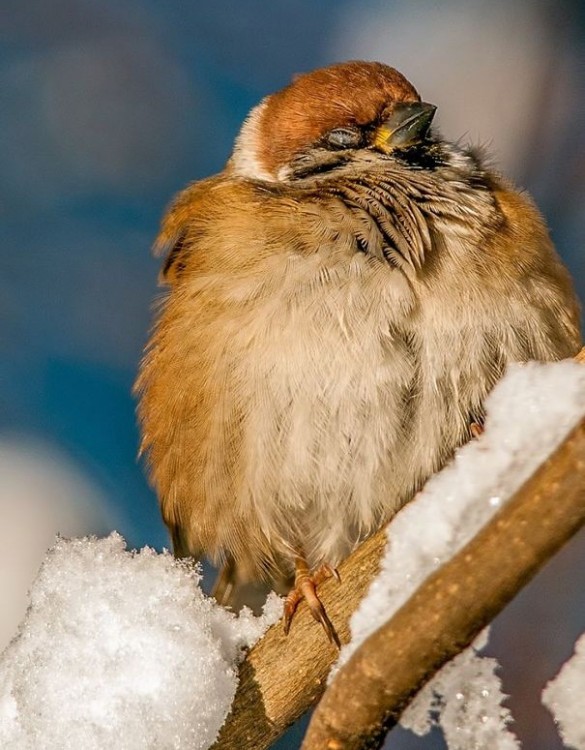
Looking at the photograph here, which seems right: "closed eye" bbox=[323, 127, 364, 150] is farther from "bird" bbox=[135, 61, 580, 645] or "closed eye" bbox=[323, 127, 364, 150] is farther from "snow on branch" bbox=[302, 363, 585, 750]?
"snow on branch" bbox=[302, 363, 585, 750]

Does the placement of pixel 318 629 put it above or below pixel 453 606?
below

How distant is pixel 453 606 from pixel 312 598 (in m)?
0.84

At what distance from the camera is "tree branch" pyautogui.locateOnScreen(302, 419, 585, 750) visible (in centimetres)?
145

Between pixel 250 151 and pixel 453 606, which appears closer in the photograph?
pixel 453 606

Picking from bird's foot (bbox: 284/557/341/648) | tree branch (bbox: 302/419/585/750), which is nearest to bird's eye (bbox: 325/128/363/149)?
bird's foot (bbox: 284/557/341/648)

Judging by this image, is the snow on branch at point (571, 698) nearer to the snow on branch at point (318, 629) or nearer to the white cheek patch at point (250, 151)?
the snow on branch at point (318, 629)

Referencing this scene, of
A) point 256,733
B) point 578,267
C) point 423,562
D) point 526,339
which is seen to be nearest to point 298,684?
point 256,733

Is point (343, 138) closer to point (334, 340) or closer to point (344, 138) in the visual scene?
point (344, 138)

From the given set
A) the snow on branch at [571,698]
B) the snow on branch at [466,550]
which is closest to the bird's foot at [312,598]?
the snow on branch at [466,550]

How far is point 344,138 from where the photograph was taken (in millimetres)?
2971

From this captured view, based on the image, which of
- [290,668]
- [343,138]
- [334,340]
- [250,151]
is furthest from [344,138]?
[290,668]

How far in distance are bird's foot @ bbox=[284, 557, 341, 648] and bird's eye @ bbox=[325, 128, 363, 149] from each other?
1.15m

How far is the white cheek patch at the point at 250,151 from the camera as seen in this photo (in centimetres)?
311

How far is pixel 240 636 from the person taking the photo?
2252 mm
